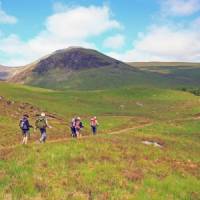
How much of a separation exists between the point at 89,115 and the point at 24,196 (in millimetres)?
60475

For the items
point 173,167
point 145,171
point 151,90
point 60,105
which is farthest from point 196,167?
point 151,90

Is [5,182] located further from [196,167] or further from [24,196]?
[196,167]

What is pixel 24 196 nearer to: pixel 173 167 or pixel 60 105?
pixel 173 167

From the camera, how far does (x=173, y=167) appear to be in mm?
29828

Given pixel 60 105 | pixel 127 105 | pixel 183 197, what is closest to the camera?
pixel 183 197

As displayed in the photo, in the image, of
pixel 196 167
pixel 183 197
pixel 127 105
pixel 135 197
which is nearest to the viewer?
pixel 135 197

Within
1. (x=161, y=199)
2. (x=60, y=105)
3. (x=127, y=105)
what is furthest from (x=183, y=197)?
(x=127, y=105)

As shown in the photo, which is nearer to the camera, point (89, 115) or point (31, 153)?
point (31, 153)

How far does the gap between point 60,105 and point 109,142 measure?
55920mm

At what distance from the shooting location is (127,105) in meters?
102

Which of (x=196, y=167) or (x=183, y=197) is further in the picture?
(x=196, y=167)

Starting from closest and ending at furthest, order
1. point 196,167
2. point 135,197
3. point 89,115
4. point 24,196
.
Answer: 1. point 24,196
2. point 135,197
3. point 196,167
4. point 89,115

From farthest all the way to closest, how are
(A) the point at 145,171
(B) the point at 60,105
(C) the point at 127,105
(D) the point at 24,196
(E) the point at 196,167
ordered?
(C) the point at 127,105
(B) the point at 60,105
(E) the point at 196,167
(A) the point at 145,171
(D) the point at 24,196

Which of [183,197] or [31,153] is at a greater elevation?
[31,153]
